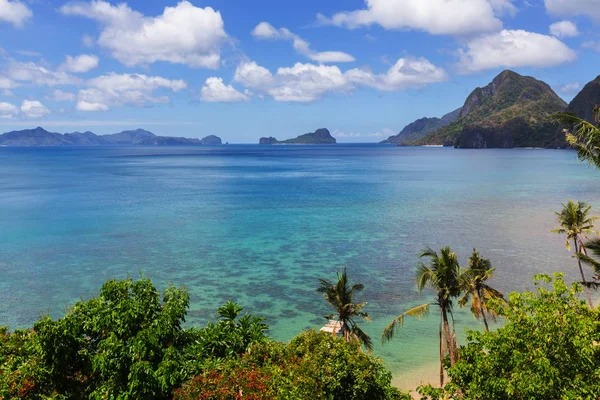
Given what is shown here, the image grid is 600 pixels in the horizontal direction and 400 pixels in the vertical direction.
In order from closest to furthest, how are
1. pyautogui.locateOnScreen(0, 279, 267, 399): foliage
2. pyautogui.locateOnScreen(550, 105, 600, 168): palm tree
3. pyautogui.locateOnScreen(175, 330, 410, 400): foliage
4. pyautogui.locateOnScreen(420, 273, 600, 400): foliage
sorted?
pyautogui.locateOnScreen(420, 273, 600, 400): foliage → pyautogui.locateOnScreen(175, 330, 410, 400): foliage → pyautogui.locateOnScreen(550, 105, 600, 168): palm tree → pyautogui.locateOnScreen(0, 279, 267, 399): foliage

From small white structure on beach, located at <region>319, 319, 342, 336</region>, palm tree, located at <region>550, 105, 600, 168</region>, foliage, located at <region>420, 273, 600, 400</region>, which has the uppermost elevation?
palm tree, located at <region>550, 105, 600, 168</region>

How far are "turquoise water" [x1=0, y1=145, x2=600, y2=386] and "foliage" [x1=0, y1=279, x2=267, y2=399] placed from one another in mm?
16417

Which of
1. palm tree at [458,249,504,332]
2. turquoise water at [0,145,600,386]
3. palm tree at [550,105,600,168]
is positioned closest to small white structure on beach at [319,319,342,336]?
turquoise water at [0,145,600,386]

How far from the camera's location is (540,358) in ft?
45.6

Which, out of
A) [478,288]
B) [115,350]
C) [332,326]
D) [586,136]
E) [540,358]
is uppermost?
[586,136]

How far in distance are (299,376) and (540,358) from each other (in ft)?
26.8

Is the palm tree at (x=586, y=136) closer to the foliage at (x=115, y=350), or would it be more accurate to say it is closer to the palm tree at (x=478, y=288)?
the palm tree at (x=478, y=288)

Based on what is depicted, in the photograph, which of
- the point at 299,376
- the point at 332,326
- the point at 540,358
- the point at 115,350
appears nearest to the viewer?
the point at 540,358

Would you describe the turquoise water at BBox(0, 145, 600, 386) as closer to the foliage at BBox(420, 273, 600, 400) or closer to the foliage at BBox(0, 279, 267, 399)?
the foliage at BBox(0, 279, 267, 399)

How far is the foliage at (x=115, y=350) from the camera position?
18.7 metres

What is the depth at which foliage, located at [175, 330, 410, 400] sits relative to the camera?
53.0 ft

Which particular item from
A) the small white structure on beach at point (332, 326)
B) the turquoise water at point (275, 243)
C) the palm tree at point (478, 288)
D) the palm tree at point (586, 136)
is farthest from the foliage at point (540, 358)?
the small white structure on beach at point (332, 326)

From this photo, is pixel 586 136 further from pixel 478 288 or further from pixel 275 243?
pixel 275 243

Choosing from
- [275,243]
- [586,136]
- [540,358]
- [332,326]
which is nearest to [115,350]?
[540,358]
